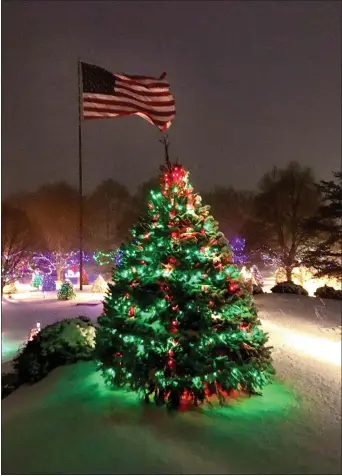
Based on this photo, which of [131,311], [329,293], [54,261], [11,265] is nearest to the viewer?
[131,311]

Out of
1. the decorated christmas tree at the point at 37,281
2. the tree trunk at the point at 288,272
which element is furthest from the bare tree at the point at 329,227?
the decorated christmas tree at the point at 37,281

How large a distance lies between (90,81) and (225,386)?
29.8 feet

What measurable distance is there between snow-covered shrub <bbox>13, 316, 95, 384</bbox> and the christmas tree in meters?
2.21

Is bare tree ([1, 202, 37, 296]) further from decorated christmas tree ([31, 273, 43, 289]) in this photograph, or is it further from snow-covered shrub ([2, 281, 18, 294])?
decorated christmas tree ([31, 273, 43, 289])

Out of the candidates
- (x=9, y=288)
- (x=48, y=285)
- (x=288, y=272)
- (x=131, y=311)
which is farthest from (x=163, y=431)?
(x=48, y=285)

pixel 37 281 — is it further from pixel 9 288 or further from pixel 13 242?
pixel 13 242

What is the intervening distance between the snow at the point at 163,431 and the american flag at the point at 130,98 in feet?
20.7

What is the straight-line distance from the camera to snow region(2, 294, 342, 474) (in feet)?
16.4

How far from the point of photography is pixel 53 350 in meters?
8.81

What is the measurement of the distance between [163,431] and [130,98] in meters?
8.32

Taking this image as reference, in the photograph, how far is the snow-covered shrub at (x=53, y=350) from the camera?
28.6 feet

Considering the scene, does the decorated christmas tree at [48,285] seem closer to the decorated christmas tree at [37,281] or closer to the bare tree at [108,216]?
the decorated christmas tree at [37,281]

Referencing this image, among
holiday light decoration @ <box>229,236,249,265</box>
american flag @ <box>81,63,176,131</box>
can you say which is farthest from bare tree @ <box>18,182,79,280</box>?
american flag @ <box>81,63,176,131</box>

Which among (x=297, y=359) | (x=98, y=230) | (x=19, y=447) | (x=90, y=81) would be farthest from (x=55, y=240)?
(x=19, y=447)
